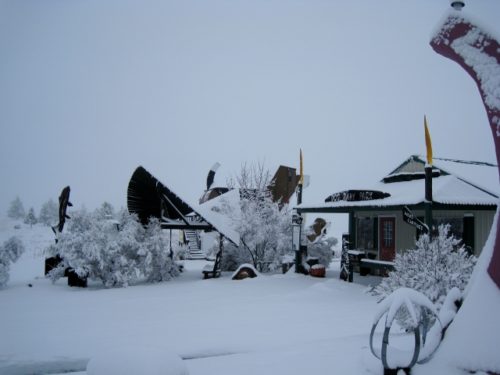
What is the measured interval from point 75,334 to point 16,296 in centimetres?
558

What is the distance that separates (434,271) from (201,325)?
5066 millimetres

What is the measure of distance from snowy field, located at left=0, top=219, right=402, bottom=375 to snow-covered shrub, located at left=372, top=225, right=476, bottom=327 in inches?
59.9

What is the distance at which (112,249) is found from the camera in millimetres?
14422

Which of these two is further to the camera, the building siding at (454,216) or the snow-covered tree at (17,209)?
the snow-covered tree at (17,209)

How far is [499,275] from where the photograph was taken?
487 centimetres

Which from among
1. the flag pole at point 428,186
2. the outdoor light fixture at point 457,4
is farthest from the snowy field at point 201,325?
the outdoor light fixture at point 457,4

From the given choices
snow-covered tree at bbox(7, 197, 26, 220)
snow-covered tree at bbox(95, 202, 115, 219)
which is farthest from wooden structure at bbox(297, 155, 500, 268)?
snow-covered tree at bbox(7, 197, 26, 220)

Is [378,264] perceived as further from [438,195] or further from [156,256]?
[156,256]

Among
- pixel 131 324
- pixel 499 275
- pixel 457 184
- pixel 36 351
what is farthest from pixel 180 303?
pixel 457 184

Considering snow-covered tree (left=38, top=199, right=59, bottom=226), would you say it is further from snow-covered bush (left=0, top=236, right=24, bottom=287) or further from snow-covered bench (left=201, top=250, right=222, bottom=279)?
snow-covered bench (left=201, top=250, right=222, bottom=279)

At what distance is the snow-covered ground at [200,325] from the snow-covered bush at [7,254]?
0.59 meters

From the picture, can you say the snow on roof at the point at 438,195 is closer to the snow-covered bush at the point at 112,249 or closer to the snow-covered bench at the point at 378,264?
the snow-covered bench at the point at 378,264

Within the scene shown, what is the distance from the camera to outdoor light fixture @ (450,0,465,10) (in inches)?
190

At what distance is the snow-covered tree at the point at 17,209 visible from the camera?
225 ft
